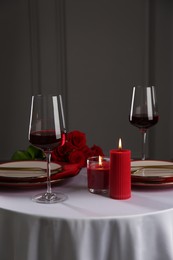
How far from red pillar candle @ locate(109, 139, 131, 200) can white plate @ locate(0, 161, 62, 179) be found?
21 centimetres

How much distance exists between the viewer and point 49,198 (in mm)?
1021

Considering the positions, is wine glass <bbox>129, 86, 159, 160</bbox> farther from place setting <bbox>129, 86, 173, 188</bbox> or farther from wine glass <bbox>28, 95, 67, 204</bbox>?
wine glass <bbox>28, 95, 67, 204</bbox>

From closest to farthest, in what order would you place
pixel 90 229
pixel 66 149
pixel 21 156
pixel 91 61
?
pixel 90 229, pixel 66 149, pixel 21 156, pixel 91 61

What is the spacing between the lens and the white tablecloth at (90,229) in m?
0.91

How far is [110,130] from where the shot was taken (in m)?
3.80

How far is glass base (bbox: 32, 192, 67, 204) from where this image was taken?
1005mm

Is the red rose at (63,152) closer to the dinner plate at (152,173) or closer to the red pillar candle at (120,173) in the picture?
the dinner plate at (152,173)

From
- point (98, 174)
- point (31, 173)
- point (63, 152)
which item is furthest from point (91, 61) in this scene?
point (98, 174)

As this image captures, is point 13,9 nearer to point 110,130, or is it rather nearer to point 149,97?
point 110,130

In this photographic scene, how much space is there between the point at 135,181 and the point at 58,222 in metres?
0.26

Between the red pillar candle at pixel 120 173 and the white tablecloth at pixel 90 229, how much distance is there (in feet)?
0.08

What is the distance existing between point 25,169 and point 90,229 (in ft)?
1.13

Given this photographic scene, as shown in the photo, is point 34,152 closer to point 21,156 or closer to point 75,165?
point 21,156

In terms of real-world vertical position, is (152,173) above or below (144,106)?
below
